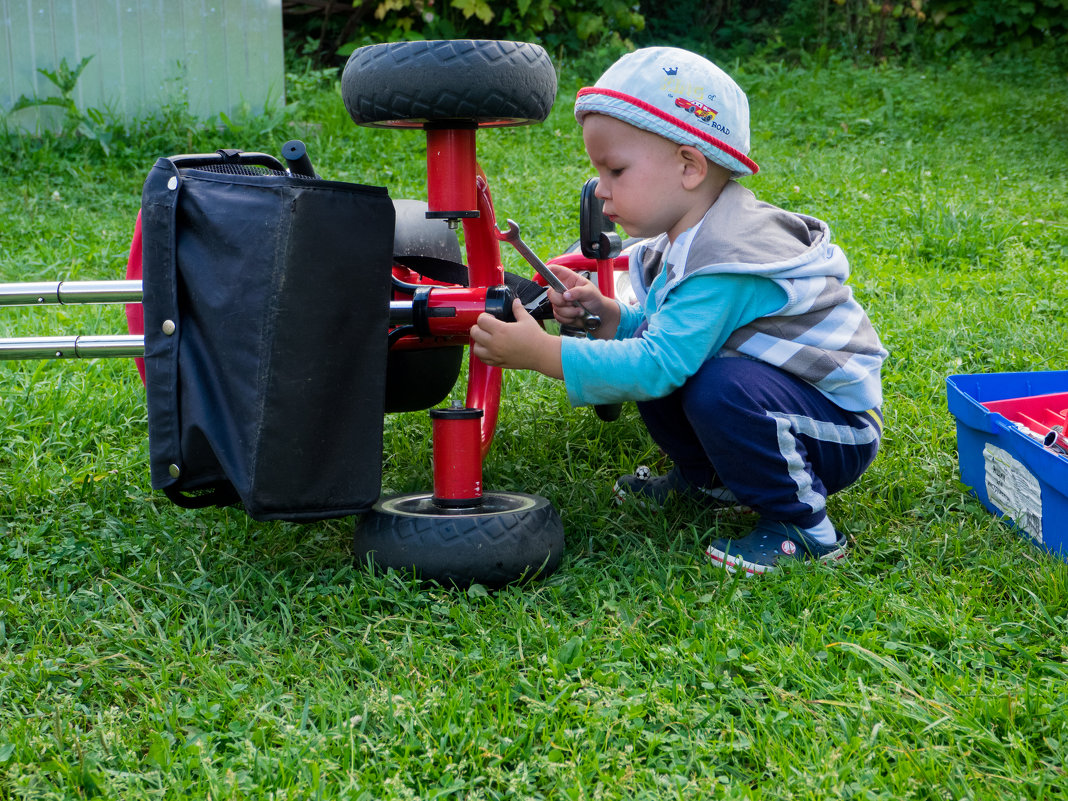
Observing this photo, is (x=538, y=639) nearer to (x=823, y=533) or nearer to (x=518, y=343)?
(x=518, y=343)

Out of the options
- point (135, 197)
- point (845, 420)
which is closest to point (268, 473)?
point (845, 420)

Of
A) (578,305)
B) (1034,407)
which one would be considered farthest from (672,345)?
(1034,407)

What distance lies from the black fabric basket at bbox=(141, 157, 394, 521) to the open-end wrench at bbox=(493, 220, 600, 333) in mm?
319

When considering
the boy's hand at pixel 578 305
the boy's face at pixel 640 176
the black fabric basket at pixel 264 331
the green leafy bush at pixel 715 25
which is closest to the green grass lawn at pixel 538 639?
the black fabric basket at pixel 264 331

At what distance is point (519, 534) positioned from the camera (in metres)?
1.83

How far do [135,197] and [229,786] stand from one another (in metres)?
3.97

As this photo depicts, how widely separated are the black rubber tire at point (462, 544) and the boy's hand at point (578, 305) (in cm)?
43

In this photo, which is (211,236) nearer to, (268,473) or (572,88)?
(268,473)

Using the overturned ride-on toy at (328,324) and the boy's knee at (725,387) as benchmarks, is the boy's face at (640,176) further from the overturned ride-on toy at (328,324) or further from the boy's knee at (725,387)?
the boy's knee at (725,387)

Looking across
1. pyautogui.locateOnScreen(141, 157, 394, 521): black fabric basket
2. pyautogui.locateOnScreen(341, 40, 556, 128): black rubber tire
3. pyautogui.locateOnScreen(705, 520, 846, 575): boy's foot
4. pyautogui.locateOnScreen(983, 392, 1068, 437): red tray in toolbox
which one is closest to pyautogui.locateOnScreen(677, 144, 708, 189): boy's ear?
pyautogui.locateOnScreen(341, 40, 556, 128): black rubber tire

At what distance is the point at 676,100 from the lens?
1.83 meters

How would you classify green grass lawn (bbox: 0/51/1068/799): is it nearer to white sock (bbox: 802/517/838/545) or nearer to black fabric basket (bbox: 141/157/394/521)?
white sock (bbox: 802/517/838/545)

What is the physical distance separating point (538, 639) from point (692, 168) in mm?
855

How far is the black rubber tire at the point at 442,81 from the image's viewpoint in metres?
1.75
